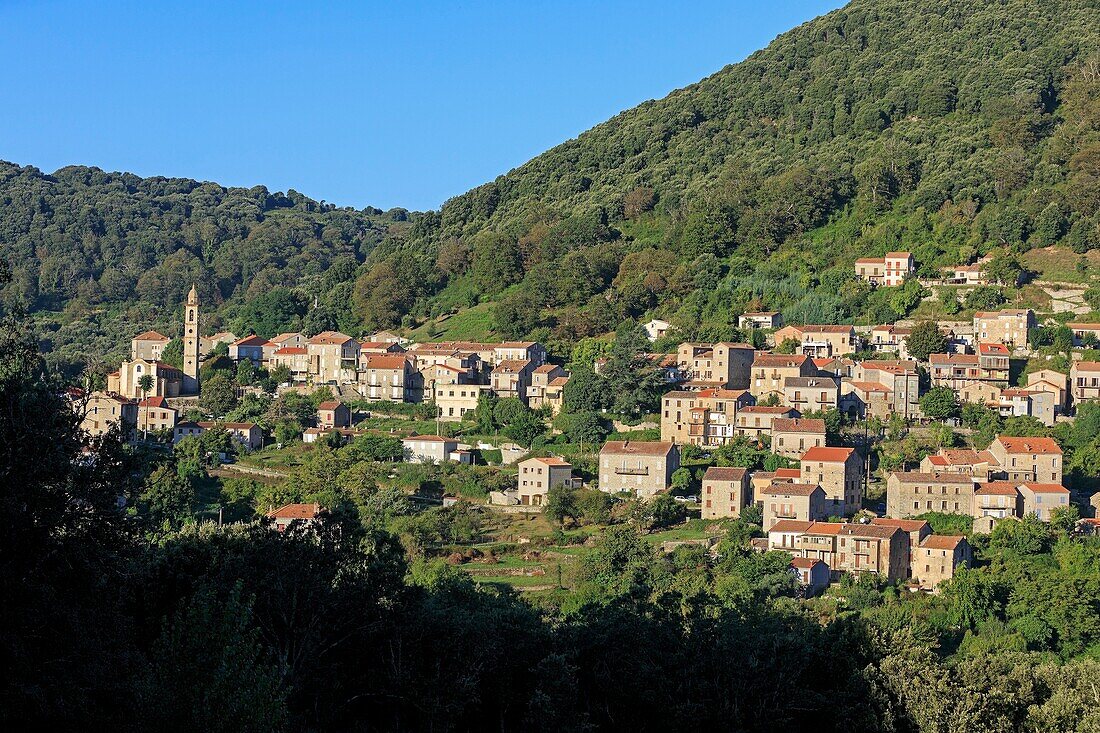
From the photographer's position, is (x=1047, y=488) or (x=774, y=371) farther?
(x=774, y=371)

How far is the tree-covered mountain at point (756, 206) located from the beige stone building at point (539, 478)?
13602 mm

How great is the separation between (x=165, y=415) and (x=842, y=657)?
34.1 metres

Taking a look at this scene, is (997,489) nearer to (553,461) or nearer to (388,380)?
(553,461)

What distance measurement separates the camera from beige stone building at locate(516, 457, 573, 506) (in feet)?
157

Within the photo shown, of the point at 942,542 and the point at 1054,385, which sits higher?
the point at 1054,385

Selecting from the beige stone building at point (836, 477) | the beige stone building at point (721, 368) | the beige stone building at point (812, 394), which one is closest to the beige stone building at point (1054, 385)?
the beige stone building at point (812, 394)

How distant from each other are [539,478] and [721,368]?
9.94 metres

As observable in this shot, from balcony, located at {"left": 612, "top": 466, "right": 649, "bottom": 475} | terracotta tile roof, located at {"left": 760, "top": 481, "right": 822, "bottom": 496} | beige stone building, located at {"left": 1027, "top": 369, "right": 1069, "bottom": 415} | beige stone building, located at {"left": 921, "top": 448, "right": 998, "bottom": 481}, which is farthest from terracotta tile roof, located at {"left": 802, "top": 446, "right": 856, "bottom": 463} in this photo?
beige stone building, located at {"left": 1027, "top": 369, "right": 1069, "bottom": 415}

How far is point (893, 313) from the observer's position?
60.0m

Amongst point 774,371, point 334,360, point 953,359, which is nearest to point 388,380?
point 334,360

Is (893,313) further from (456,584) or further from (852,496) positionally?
(456,584)

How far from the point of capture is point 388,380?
2319 inches

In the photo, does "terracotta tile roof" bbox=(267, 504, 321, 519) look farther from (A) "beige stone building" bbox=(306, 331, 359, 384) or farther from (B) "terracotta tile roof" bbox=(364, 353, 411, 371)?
(A) "beige stone building" bbox=(306, 331, 359, 384)

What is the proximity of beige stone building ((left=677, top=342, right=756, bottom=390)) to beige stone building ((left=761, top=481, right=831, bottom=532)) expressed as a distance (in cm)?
1046
